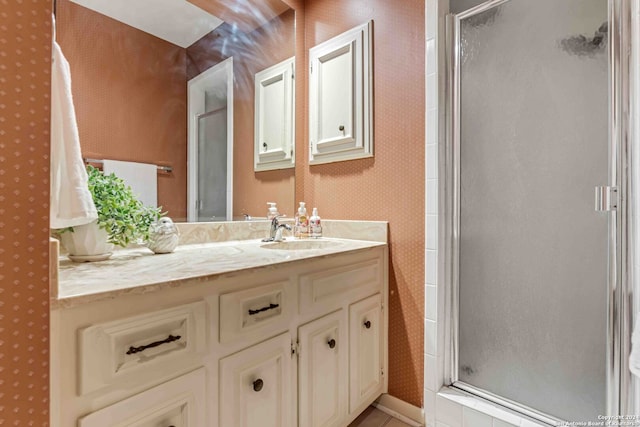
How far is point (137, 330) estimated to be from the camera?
0.71 metres

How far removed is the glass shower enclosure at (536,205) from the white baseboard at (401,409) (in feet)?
0.75

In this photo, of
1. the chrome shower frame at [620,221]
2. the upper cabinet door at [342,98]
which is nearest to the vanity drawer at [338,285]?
the upper cabinet door at [342,98]

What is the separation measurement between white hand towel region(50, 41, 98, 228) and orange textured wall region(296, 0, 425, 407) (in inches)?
47.2

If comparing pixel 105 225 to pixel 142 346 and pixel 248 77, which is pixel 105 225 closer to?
pixel 142 346

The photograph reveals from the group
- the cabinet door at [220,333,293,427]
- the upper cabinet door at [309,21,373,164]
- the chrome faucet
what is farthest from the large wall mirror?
the cabinet door at [220,333,293,427]

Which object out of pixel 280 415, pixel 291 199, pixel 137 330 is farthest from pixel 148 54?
pixel 280 415

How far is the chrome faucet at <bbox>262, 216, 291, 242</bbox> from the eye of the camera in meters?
1.67

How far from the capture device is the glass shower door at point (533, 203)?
113 centimetres

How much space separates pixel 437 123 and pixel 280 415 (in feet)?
4.27

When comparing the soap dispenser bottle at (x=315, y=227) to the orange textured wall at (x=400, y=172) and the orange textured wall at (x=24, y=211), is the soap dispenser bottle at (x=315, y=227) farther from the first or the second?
the orange textured wall at (x=24, y=211)

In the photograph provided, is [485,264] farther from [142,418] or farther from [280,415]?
[142,418]

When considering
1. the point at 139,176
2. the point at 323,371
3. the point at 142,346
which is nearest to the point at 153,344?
the point at 142,346

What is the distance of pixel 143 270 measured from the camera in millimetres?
887

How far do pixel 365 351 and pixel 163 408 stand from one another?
92 centimetres
